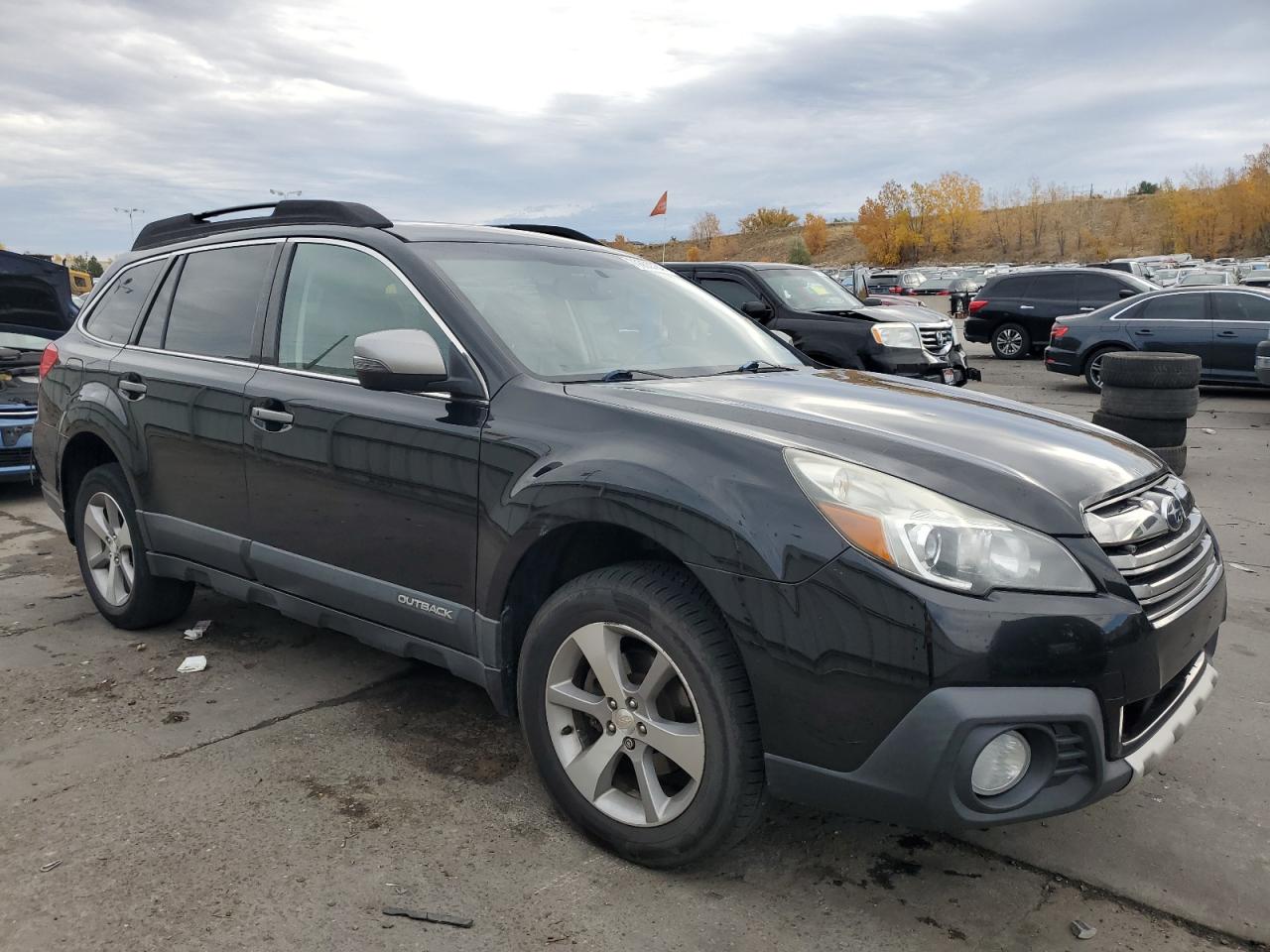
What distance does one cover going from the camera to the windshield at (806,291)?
11.4 metres

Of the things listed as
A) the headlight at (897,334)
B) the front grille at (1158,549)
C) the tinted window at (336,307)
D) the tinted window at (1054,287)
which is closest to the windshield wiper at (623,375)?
the tinted window at (336,307)

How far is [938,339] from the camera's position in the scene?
12.1 m

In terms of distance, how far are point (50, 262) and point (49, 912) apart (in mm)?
7367

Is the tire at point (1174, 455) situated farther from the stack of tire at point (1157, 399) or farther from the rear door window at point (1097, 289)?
the rear door window at point (1097, 289)

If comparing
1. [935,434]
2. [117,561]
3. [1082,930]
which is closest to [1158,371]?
[935,434]

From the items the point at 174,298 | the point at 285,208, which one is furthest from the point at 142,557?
the point at 285,208

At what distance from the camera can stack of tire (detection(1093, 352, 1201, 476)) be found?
8055 mm

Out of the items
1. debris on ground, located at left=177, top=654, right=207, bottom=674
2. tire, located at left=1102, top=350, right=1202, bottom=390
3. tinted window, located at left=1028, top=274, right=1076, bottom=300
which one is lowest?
debris on ground, located at left=177, top=654, right=207, bottom=674

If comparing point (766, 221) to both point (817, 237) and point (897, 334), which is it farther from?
point (897, 334)

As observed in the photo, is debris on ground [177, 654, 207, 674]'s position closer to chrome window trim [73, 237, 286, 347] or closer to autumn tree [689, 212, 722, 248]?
chrome window trim [73, 237, 286, 347]

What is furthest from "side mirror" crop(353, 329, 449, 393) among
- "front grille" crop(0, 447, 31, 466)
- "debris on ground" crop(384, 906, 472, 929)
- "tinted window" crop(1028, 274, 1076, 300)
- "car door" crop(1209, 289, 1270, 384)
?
"tinted window" crop(1028, 274, 1076, 300)

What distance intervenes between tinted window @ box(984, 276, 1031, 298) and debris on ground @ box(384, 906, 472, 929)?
18462mm

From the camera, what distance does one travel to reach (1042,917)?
2594 mm

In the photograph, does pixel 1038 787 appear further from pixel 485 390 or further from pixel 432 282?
pixel 432 282
